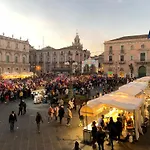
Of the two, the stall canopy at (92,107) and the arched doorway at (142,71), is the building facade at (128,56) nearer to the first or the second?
the arched doorway at (142,71)

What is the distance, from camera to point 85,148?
388 inches

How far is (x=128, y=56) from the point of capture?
55.6 m

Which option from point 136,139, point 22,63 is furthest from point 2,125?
point 22,63

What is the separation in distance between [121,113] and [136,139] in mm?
1891

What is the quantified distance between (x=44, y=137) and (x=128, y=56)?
4704 centimetres

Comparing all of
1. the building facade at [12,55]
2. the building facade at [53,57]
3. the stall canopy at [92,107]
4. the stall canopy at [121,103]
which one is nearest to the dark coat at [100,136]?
the stall canopy at [92,107]

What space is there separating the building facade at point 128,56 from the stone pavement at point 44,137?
40.1m

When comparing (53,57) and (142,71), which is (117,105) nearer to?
(142,71)

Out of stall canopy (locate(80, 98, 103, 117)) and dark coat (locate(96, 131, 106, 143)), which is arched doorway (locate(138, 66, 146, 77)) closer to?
stall canopy (locate(80, 98, 103, 117))

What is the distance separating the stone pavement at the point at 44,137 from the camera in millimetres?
10133

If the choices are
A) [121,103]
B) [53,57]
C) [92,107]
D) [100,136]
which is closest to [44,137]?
[92,107]

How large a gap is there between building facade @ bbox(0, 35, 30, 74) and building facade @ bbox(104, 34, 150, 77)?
1107 inches

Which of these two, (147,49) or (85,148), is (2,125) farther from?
(147,49)

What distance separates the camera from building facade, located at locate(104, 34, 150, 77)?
176ft
